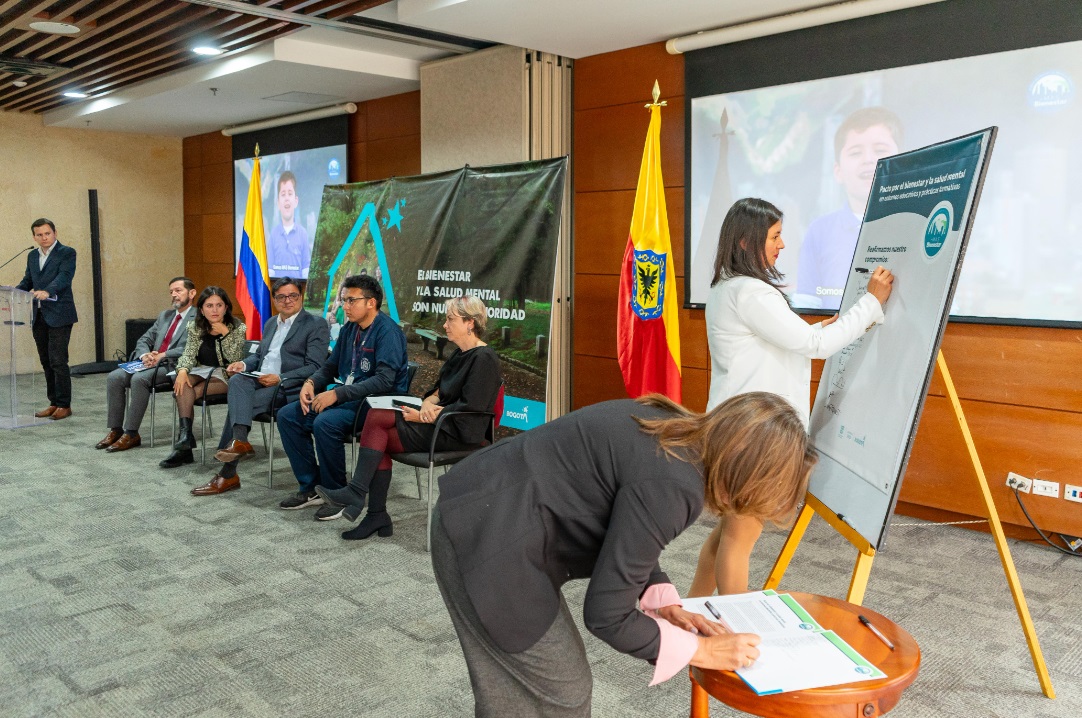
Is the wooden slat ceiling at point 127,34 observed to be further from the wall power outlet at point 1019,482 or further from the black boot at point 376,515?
the wall power outlet at point 1019,482

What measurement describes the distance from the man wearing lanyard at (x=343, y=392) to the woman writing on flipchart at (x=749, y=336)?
220 centimetres

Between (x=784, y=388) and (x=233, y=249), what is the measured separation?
8.56 m

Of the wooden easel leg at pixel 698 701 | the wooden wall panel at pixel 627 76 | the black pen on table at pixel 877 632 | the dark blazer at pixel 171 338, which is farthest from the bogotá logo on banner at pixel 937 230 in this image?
the dark blazer at pixel 171 338

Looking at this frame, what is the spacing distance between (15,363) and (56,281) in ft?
2.96

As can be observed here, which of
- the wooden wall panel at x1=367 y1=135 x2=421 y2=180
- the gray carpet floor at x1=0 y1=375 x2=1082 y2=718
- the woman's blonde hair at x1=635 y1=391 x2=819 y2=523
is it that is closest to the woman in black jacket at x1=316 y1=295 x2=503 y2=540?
the gray carpet floor at x1=0 y1=375 x2=1082 y2=718

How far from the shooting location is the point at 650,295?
5234 millimetres

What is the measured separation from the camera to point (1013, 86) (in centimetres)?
416

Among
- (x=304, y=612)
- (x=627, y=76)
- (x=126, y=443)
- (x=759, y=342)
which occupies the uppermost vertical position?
(x=627, y=76)

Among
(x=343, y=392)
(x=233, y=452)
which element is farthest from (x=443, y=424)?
(x=233, y=452)

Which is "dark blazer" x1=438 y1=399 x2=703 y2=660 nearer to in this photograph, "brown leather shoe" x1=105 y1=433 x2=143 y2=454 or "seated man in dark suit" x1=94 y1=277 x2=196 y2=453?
"seated man in dark suit" x1=94 y1=277 x2=196 y2=453

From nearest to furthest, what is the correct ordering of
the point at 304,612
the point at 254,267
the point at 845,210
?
the point at 304,612, the point at 845,210, the point at 254,267

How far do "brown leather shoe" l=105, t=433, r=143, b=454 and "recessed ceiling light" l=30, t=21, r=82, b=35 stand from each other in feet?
8.82

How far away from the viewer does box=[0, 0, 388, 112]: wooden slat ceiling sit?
5.39 m

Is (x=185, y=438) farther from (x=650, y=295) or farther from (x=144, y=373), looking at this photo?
(x=650, y=295)
